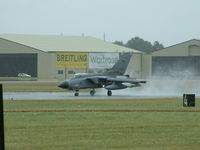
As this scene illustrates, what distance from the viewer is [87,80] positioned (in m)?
56.9

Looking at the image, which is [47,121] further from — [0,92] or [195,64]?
[195,64]

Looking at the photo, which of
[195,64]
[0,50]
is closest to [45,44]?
[0,50]

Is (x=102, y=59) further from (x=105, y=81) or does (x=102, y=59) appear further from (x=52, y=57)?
(x=105, y=81)

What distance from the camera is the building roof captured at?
116312mm

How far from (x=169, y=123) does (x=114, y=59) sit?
97.4 metres

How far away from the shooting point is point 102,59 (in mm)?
118688

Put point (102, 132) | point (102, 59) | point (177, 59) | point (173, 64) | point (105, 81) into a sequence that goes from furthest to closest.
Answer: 1. point (102, 59)
2. point (173, 64)
3. point (177, 59)
4. point (105, 81)
5. point (102, 132)

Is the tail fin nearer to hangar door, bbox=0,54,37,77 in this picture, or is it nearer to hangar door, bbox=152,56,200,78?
hangar door, bbox=152,56,200,78

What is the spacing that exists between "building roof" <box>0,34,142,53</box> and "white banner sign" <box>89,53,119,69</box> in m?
2.08

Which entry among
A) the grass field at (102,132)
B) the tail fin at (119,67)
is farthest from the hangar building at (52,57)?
the grass field at (102,132)

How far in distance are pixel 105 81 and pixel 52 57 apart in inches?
2127

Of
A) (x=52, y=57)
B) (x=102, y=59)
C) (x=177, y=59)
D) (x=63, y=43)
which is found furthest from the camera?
(x=63, y=43)

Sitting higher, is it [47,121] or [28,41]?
[28,41]

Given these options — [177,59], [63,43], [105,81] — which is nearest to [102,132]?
[105,81]
